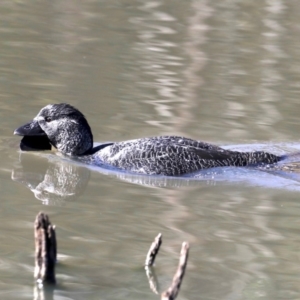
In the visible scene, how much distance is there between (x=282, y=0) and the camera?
2314 cm

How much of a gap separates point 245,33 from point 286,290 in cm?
1358

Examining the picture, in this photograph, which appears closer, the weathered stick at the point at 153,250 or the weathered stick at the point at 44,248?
the weathered stick at the point at 44,248

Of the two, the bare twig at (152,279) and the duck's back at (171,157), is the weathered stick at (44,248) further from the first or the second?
the duck's back at (171,157)

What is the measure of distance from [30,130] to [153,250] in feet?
16.6

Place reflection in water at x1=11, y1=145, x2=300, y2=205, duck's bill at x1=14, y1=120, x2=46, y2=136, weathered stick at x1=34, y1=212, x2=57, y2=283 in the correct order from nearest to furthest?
1. weathered stick at x1=34, y1=212, x2=57, y2=283
2. reflection in water at x1=11, y1=145, x2=300, y2=205
3. duck's bill at x1=14, y1=120, x2=46, y2=136

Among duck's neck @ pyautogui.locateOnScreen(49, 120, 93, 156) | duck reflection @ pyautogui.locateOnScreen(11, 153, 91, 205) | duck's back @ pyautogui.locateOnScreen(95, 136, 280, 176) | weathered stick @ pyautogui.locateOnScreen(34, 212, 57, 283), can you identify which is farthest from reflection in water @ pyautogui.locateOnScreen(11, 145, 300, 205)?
weathered stick @ pyautogui.locateOnScreen(34, 212, 57, 283)

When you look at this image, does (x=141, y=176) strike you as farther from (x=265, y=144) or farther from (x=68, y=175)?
(x=265, y=144)

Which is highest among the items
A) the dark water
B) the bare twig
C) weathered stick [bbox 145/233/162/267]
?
weathered stick [bbox 145/233/162/267]

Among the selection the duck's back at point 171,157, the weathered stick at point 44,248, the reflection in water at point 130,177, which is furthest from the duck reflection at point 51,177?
the weathered stick at point 44,248

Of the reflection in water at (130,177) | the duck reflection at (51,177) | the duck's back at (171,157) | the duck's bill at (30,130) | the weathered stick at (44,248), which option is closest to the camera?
the weathered stick at (44,248)

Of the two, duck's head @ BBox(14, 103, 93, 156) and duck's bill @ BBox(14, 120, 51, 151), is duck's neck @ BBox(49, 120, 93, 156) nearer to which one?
duck's head @ BBox(14, 103, 93, 156)

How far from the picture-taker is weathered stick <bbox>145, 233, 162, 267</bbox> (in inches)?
254

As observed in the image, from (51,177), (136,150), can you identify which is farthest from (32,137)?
(136,150)

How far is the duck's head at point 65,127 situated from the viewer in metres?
11.3
